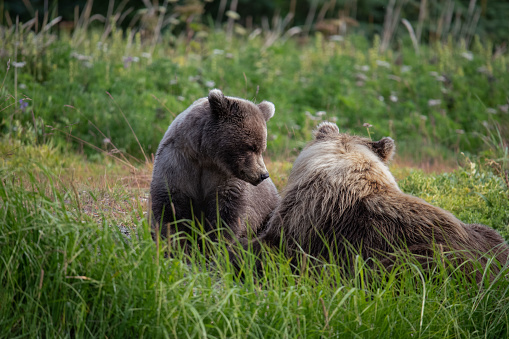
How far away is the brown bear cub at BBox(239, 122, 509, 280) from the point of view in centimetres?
372

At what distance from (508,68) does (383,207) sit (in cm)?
984

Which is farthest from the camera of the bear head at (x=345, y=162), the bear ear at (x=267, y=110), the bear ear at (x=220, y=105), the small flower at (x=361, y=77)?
the small flower at (x=361, y=77)

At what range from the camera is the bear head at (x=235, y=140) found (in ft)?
13.9

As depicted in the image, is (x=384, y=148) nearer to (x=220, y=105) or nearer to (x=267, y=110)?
(x=267, y=110)

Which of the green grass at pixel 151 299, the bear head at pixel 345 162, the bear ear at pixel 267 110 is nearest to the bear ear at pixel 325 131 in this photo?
the bear head at pixel 345 162

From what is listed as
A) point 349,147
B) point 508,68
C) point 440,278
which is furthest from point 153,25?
point 440,278

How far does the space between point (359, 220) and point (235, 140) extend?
1.11 metres

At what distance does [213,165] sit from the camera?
4410mm

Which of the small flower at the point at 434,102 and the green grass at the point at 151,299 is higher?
the green grass at the point at 151,299

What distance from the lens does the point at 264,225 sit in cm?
489

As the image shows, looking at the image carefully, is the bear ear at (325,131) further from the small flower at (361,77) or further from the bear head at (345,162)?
the small flower at (361,77)

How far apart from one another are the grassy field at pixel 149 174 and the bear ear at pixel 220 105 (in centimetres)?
99

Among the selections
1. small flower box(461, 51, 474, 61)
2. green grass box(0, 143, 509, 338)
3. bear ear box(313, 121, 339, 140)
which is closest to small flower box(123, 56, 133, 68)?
bear ear box(313, 121, 339, 140)

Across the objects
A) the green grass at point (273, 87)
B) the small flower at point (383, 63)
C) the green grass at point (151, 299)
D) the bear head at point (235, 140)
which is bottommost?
the green grass at point (273, 87)
